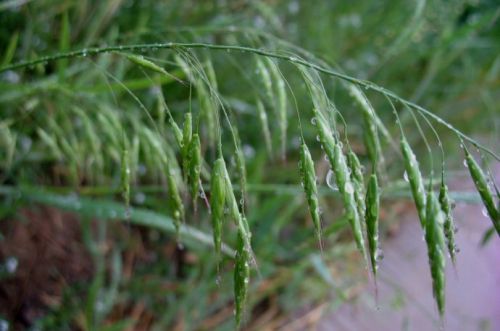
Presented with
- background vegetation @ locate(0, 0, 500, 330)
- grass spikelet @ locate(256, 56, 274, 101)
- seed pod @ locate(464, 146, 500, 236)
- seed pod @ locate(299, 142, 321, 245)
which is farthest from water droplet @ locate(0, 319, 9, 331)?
seed pod @ locate(464, 146, 500, 236)

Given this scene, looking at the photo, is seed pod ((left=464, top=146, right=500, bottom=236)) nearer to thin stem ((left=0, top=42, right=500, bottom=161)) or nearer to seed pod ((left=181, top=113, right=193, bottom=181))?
thin stem ((left=0, top=42, right=500, bottom=161))

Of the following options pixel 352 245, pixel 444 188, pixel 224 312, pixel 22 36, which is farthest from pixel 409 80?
pixel 444 188

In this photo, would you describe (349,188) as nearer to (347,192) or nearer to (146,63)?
(347,192)

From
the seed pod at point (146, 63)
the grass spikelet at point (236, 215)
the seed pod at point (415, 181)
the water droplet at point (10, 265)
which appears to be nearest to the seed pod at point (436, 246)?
the seed pod at point (415, 181)

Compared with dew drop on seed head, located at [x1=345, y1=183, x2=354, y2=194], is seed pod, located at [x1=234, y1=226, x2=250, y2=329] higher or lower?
lower

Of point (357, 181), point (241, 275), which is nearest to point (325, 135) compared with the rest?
point (357, 181)

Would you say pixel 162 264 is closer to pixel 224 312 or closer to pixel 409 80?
pixel 224 312
